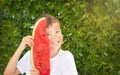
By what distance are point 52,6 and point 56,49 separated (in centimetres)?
117

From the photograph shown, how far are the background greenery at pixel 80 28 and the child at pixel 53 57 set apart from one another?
0.99 meters

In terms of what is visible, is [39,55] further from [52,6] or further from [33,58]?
[52,6]

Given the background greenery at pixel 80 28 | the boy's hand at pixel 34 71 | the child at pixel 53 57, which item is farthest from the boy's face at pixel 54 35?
the background greenery at pixel 80 28

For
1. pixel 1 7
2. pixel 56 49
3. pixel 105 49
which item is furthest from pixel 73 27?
pixel 56 49

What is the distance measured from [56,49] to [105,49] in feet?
3.79

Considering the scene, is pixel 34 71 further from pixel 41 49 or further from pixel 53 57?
pixel 53 57

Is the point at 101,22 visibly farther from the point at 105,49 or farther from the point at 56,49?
the point at 56,49

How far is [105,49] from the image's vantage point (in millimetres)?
4281

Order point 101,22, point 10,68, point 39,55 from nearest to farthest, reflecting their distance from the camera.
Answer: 1. point 39,55
2. point 10,68
3. point 101,22

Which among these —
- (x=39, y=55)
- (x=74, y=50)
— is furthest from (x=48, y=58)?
(x=74, y=50)

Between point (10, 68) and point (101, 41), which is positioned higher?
point (10, 68)

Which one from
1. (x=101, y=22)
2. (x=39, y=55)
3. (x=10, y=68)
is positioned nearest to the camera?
(x=39, y=55)

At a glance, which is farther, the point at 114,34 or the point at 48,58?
the point at 114,34

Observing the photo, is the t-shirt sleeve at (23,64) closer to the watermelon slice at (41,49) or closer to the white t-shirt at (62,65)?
the white t-shirt at (62,65)
